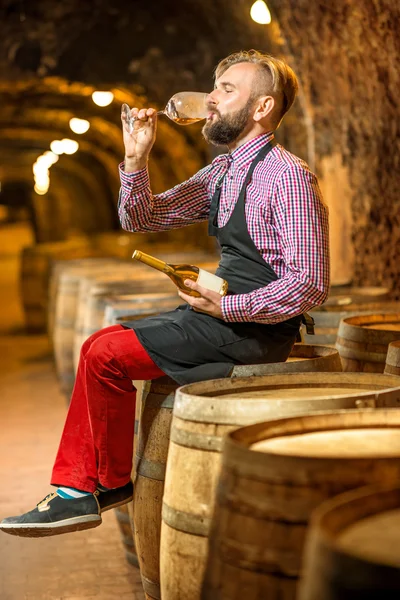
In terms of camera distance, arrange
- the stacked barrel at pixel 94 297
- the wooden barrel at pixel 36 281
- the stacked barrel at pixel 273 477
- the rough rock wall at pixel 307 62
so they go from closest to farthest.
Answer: the stacked barrel at pixel 273 477, the stacked barrel at pixel 94 297, the rough rock wall at pixel 307 62, the wooden barrel at pixel 36 281

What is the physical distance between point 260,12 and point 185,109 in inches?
139

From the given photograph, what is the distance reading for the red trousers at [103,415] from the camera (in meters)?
3.13

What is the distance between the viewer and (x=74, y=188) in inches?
973

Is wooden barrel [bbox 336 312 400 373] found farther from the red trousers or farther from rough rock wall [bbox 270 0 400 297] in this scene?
rough rock wall [bbox 270 0 400 297]

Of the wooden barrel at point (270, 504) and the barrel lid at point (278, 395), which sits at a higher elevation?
the barrel lid at point (278, 395)

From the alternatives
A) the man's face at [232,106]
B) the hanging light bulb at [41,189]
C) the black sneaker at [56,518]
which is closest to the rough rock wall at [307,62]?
the man's face at [232,106]

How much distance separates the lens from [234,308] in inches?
120

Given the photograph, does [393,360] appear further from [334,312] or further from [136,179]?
[334,312]

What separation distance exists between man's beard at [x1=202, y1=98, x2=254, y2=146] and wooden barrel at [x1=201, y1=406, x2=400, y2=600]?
4.80ft

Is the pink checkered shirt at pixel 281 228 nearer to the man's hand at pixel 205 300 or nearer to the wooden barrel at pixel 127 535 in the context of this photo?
the man's hand at pixel 205 300

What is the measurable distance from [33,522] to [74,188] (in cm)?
2199

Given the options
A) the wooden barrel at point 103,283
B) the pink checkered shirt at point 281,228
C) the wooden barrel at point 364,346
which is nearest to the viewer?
the pink checkered shirt at point 281,228

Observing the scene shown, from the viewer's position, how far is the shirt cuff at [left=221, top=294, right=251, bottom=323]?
3047 millimetres

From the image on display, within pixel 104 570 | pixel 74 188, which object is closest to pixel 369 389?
pixel 104 570
